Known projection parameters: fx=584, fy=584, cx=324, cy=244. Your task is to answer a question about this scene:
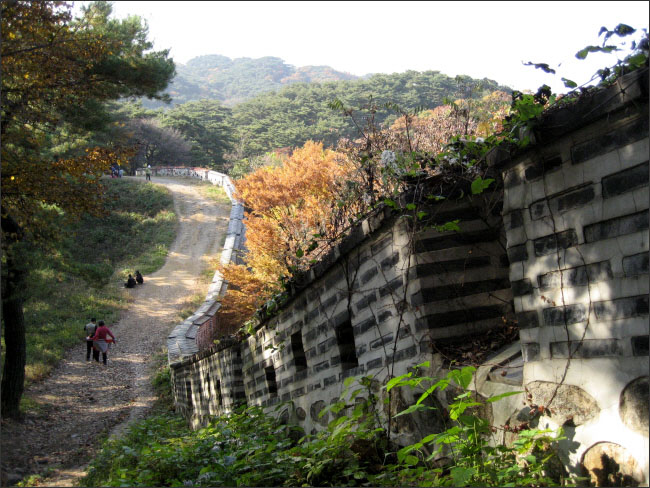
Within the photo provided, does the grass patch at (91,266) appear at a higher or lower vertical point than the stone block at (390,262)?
higher

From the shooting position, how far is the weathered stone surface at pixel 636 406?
2.41 meters

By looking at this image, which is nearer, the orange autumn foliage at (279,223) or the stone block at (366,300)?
the stone block at (366,300)

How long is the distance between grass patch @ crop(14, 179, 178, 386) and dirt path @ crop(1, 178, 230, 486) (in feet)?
2.15

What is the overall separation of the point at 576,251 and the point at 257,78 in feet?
584

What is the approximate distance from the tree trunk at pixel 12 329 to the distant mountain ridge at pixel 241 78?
12981cm

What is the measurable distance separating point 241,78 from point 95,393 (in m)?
170

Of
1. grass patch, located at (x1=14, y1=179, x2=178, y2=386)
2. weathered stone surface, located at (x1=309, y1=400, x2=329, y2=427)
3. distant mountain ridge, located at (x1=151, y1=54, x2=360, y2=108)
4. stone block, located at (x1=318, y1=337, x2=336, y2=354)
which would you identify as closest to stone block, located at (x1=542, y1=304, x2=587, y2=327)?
stone block, located at (x1=318, y1=337, x2=336, y2=354)

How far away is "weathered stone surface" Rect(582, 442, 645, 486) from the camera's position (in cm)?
242

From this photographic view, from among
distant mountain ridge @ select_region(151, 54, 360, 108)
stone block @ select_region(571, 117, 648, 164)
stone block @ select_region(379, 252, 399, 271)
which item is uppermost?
distant mountain ridge @ select_region(151, 54, 360, 108)

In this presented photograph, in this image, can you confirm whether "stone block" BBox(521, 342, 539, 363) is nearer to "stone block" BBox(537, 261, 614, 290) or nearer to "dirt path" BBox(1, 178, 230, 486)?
"stone block" BBox(537, 261, 614, 290)

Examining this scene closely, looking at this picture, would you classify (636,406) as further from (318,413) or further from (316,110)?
(316,110)

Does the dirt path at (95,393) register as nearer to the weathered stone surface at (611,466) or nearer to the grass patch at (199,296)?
the grass patch at (199,296)

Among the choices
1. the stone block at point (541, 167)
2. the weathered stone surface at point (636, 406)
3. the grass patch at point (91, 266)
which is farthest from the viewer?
the grass patch at point (91, 266)

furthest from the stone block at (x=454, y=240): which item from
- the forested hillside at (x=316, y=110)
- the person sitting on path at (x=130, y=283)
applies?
the forested hillside at (x=316, y=110)
